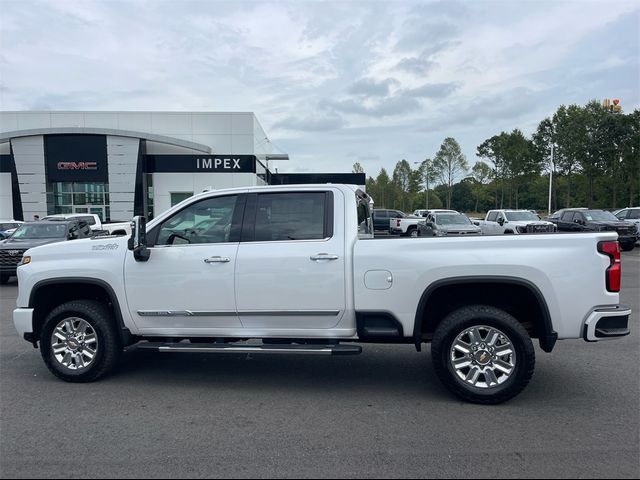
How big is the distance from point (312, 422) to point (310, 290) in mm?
1198

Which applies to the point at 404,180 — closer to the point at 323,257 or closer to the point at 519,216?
the point at 519,216

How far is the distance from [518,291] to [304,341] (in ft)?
7.03

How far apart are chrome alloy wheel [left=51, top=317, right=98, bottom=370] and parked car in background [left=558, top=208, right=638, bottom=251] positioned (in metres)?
19.1

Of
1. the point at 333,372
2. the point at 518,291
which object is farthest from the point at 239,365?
the point at 518,291

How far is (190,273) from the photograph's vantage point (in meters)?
5.07

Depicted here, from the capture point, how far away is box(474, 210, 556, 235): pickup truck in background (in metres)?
23.3

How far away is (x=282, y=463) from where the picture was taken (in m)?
3.58

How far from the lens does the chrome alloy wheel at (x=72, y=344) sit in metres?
5.38

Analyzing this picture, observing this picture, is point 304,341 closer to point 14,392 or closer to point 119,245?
point 119,245

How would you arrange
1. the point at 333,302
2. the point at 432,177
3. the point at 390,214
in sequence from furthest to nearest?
the point at 432,177 < the point at 390,214 < the point at 333,302

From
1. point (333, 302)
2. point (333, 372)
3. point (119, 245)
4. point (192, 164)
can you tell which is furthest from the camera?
point (192, 164)

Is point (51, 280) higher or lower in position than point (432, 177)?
lower

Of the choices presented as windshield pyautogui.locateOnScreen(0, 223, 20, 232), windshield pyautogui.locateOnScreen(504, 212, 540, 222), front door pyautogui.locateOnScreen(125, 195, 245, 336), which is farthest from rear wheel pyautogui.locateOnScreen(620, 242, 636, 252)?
windshield pyautogui.locateOnScreen(0, 223, 20, 232)

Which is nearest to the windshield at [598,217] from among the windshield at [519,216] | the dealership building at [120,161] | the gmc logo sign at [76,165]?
the windshield at [519,216]
